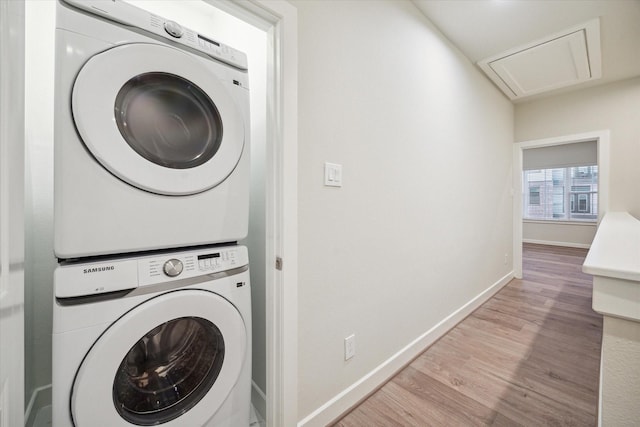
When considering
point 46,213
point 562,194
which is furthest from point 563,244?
point 46,213

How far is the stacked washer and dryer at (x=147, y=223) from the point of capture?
0.74 m

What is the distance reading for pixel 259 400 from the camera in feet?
4.37

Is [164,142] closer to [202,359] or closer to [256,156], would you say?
[256,156]

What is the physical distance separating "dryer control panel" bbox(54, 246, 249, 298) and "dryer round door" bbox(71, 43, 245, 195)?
0.77 ft

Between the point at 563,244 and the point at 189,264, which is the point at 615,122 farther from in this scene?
the point at 189,264

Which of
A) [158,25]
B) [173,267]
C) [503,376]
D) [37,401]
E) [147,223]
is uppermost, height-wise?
[158,25]

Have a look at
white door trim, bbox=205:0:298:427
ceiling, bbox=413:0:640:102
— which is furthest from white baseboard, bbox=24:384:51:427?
ceiling, bbox=413:0:640:102

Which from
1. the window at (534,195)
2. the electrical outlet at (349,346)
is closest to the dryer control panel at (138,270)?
the electrical outlet at (349,346)

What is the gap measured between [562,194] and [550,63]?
5229mm

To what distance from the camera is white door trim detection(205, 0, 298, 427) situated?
1.08 metres

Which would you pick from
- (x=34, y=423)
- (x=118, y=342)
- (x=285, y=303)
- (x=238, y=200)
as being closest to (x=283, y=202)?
(x=238, y=200)

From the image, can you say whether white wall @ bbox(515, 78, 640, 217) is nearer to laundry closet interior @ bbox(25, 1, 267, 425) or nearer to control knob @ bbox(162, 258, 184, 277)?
laundry closet interior @ bbox(25, 1, 267, 425)

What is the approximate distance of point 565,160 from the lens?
19.4 ft

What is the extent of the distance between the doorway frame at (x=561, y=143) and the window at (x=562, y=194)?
3.55 meters
